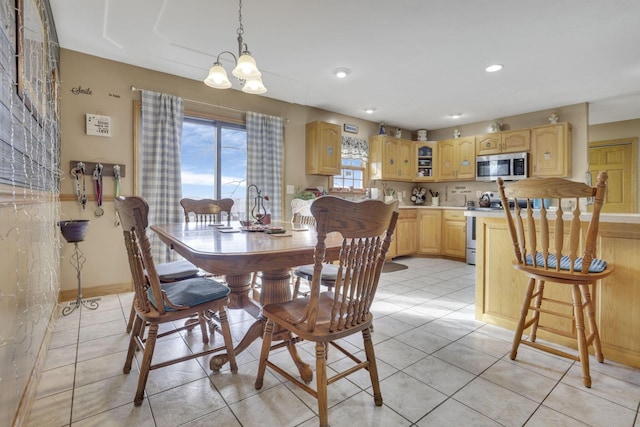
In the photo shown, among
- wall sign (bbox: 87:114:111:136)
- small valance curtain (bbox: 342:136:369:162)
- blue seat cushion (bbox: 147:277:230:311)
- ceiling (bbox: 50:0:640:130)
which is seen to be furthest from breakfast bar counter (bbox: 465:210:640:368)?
wall sign (bbox: 87:114:111:136)

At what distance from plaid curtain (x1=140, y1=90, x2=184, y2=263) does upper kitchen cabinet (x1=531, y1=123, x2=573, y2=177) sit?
491cm

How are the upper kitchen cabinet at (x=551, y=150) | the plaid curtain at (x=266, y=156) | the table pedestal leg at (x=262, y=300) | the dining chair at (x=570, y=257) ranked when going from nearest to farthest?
the dining chair at (x=570, y=257), the table pedestal leg at (x=262, y=300), the plaid curtain at (x=266, y=156), the upper kitchen cabinet at (x=551, y=150)

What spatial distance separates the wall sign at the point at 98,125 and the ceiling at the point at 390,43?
622 mm

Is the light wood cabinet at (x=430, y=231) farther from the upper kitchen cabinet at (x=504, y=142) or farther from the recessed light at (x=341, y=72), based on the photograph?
the recessed light at (x=341, y=72)

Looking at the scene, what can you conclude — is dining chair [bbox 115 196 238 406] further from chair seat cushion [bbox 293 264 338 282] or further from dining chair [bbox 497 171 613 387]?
dining chair [bbox 497 171 613 387]

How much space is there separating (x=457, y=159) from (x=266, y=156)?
343 centimetres

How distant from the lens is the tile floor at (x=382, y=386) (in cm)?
136

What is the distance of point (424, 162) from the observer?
586 cm

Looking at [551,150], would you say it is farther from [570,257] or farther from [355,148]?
[570,257]

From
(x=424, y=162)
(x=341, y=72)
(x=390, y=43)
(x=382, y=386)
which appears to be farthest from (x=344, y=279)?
(x=424, y=162)

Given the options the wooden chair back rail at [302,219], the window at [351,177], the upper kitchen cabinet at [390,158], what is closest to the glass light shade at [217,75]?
the wooden chair back rail at [302,219]

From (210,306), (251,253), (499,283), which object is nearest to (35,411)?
(210,306)

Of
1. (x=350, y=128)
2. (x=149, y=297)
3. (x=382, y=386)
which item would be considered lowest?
(x=382, y=386)

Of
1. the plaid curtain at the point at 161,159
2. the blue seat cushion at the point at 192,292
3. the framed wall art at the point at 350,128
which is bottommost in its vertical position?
the blue seat cushion at the point at 192,292
